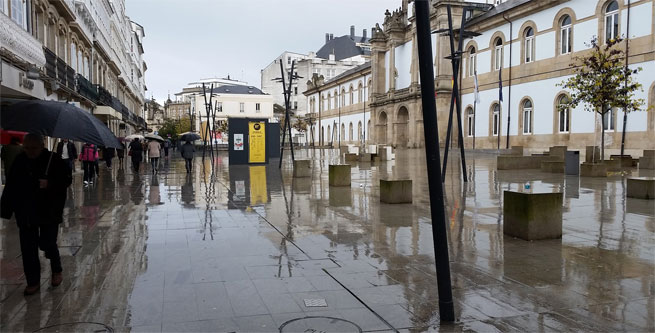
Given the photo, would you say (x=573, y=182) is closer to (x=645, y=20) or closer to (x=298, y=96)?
(x=645, y=20)

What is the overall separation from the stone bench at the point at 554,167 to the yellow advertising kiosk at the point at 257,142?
49.8ft

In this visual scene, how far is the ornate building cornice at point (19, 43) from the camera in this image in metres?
14.4

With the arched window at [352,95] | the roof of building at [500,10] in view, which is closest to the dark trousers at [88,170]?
the roof of building at [500,10]

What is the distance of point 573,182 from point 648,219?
22.5ft

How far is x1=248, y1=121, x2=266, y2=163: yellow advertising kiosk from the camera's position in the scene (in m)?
28.3

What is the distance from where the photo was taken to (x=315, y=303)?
14.8ft

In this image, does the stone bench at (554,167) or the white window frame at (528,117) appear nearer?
the stone bench at (554,167)

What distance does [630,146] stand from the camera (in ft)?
89.5

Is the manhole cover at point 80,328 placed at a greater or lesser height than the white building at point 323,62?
lesser

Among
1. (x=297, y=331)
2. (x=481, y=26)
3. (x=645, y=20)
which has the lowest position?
(x=297, y=331)

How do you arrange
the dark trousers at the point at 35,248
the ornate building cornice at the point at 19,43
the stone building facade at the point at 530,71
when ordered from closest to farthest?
the dark trousers at the point at 35,248
the ornate building cornice at the point at 19,43
the stone building facade at the point at 530,71

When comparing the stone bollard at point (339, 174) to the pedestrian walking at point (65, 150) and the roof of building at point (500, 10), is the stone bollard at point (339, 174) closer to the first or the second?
the pedestrian walking at point (65, 150)

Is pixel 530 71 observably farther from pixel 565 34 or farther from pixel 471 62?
pixel 471 62

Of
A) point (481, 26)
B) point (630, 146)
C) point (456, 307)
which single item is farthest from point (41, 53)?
point (481, 26)
